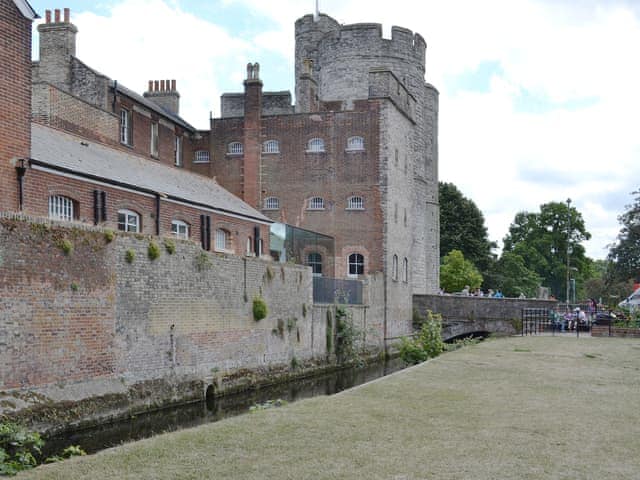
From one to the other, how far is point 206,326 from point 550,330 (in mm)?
Result: 19317

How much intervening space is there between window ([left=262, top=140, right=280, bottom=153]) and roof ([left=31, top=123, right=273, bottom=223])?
7182 mm

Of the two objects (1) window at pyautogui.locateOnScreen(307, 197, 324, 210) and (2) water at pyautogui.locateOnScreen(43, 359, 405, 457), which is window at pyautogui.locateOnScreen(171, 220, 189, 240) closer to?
(2) water at pyautogui.locateOnScreen(43, 359, 405, 457)

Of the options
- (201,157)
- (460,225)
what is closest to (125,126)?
(201,157)

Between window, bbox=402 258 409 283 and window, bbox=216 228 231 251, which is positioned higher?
window, bbox=216 228 231 251

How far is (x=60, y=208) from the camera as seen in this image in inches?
734

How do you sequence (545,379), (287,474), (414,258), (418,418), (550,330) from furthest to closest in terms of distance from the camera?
(414,258)
(550,330)
(545,379)
(418,418)
(287,474)

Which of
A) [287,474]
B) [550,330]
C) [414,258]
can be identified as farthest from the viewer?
[414,258]

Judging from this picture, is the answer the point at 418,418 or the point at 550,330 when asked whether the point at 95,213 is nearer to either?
the point at 418,418

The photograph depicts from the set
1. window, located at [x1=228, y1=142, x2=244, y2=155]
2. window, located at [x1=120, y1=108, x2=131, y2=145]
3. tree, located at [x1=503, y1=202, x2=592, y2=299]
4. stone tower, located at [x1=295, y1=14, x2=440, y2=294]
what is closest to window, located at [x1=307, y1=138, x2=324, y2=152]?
stone tower, located at [x1=295, y1=14, x2=440, y2=294]

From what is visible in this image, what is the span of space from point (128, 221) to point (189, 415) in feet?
22.9

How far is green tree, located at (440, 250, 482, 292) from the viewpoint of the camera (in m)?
59.2

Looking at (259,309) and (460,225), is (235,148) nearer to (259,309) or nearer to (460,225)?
(259,309)

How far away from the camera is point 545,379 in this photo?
14.4 metres

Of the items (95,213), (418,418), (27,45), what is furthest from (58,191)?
(418,418)
